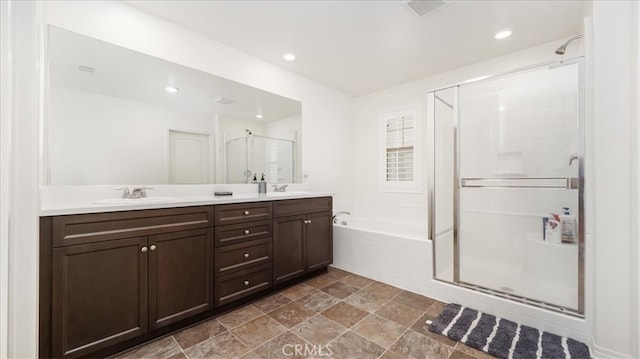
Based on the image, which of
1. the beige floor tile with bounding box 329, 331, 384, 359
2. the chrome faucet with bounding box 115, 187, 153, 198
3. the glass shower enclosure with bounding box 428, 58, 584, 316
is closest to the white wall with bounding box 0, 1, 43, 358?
the chrome faucet with bounding box 115, 187, 153, 198

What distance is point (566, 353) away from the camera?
4.85 ft

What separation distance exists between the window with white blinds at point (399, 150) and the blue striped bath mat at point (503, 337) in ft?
5.84

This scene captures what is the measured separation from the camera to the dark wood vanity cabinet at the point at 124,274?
1280 millimetres

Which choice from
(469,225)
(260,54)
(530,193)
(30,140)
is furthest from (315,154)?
(30,140)

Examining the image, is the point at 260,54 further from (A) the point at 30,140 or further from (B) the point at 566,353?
(B) the point at 566,353

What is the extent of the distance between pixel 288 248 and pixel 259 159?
1.05 meters

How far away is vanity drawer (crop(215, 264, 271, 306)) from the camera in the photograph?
6.15 ft

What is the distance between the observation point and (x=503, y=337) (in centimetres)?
164

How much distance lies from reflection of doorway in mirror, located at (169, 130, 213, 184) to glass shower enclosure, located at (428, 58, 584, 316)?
2.16 metres

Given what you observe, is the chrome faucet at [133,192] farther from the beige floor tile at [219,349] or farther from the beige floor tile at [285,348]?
the beige floor tile at [285,348]

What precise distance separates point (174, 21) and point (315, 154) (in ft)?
6.56

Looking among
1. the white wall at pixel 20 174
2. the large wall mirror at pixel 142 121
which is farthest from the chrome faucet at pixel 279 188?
the white wall at pixel 20 174

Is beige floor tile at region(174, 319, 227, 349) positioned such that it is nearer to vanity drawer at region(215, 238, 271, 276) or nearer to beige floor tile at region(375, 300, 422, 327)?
vanity drawer at region(215, 238, 271, 276)

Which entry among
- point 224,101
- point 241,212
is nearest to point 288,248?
point 241,212
